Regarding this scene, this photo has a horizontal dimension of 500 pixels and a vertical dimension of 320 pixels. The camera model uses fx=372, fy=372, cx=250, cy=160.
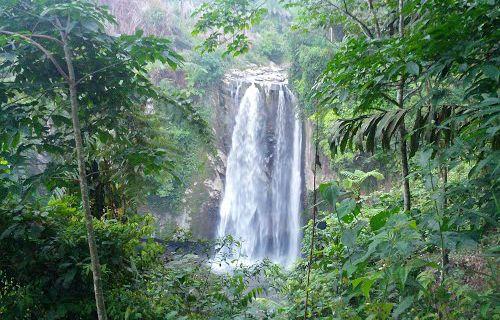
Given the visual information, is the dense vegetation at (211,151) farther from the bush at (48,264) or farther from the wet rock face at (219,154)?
the wet rock face at (219,154)

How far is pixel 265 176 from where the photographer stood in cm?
1594

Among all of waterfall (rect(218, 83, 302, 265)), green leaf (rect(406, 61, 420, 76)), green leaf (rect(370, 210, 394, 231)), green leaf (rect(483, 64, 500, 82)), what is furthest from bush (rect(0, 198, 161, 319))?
waterfall (rect(218, 83, 302, 265))

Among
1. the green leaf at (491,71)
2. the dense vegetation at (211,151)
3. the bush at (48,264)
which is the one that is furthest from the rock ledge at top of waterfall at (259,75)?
the green leaf at (491,71)

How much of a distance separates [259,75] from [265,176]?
602 cm

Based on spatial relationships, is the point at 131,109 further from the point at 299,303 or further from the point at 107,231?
the point at 299,303

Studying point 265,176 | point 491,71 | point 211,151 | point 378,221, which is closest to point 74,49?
point 211,151

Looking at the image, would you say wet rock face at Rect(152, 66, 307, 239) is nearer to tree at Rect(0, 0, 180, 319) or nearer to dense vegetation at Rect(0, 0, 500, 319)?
dense vegetation at Rect(0, 0, 500, 319)

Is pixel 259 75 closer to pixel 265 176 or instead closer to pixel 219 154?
→ pixel 219 154

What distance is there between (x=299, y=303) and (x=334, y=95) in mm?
2058

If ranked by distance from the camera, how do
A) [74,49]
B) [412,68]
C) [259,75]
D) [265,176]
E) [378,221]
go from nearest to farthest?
[378,221], [412,68], [74,49], [265,176], [259,75]

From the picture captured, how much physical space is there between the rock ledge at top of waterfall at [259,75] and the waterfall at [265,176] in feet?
2.96

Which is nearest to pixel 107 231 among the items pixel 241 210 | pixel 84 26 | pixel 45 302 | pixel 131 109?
pixel 45 302

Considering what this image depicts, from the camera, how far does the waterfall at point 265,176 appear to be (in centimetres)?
Result: 1504

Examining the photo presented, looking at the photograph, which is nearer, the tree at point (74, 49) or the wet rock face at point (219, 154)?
the tree at point (74, 49)
